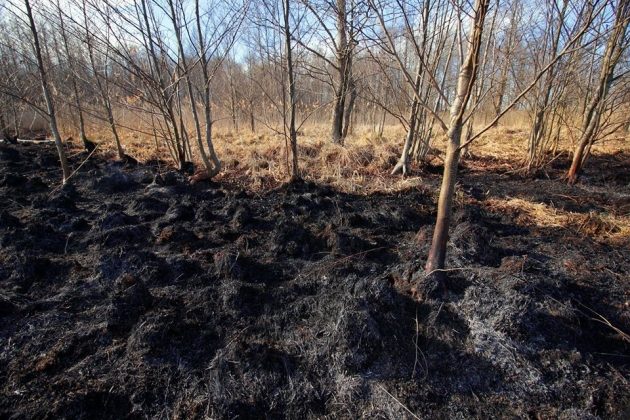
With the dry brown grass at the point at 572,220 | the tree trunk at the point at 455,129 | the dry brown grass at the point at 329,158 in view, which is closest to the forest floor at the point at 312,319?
the dry brown grass at the point at 572,220

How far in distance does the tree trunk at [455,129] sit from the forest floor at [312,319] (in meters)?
0.20

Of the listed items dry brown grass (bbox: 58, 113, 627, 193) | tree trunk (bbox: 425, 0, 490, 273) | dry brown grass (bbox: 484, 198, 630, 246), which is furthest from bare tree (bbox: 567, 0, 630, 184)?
tree trunk (bbox: 425, 0, 490, 273)

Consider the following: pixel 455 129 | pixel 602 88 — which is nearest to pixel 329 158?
pixel 602 88

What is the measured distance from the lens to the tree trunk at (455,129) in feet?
6.12

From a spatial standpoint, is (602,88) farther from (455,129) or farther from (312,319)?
(312,319)

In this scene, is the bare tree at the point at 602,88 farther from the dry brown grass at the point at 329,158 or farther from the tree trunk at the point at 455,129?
the tree trunk at the point at 455,129

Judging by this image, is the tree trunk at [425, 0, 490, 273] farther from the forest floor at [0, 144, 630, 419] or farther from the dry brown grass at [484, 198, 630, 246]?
the dry brown grass at [484, 198, 630, 246]

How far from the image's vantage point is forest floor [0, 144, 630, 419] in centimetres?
183

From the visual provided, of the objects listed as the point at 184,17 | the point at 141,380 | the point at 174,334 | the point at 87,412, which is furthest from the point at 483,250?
the point at 184,17

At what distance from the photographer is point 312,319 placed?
2330mm

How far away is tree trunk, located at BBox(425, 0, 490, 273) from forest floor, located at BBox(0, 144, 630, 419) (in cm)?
20

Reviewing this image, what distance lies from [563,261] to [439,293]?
1374 mm

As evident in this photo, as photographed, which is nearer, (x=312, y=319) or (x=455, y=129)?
(x=455, y=129)

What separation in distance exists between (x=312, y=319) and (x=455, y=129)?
1539 mm
